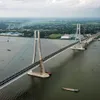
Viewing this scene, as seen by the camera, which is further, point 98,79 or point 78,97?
point 98,79

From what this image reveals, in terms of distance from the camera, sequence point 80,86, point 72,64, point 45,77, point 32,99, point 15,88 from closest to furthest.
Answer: point 32,99
point 15,88
point 80,86
point 45,77
point 72,64

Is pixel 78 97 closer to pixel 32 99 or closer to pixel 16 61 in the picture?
pixel 32 99

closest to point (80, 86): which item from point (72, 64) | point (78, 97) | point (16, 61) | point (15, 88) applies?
point (78, 97)

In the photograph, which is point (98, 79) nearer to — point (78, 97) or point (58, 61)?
point (78, 97)

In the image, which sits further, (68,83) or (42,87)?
(68,83)

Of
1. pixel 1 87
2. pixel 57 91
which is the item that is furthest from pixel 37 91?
pixel 1 87

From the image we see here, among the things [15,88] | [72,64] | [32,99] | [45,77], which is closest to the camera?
[32,99]
